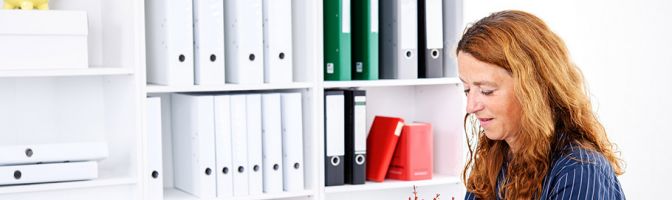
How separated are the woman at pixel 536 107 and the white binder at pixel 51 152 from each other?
1141mm

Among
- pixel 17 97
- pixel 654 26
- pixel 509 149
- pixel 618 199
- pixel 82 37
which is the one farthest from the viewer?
pixel 654 26

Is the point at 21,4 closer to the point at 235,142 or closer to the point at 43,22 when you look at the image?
the point at 43,22

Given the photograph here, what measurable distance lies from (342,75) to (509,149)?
0.92 metres

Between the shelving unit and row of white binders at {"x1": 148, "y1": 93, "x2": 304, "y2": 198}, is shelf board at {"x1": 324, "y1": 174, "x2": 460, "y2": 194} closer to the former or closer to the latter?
the shelving unit

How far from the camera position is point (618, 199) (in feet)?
5.66

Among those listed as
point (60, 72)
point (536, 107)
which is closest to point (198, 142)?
point (60, 72)

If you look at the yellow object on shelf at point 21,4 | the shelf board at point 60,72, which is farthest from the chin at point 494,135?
the yellow object on shelf at point 21,4

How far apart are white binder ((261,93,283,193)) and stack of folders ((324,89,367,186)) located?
16 cm

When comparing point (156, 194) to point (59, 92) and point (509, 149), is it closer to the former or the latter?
point (59, 92)

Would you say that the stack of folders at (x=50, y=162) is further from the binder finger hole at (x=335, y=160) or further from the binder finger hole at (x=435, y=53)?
the binder finger hole at (x=435, y=53)

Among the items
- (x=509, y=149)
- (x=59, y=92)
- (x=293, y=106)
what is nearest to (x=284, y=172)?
(x=293, y=106)

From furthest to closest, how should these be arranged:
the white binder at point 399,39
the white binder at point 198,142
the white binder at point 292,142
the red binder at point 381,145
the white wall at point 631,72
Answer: the white wall at point 631,72
the red binder at point 381,145
the white binder at point 399,39
the white binder at point 292,142
the white binder at point 198,142

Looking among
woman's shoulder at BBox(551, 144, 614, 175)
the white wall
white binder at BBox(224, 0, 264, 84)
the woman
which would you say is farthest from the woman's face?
the white wall

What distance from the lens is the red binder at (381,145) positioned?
2.98 metres
